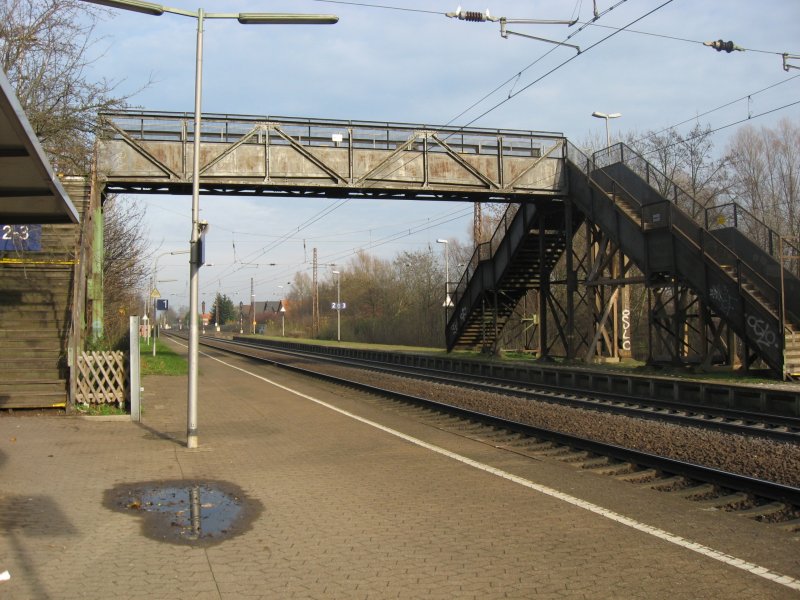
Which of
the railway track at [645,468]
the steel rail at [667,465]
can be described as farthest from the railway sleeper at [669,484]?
the steel rail at [667,465]

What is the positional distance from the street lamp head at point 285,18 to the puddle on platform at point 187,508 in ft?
22.6

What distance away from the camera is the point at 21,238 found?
1833 cm

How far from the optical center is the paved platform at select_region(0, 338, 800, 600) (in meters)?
5.14

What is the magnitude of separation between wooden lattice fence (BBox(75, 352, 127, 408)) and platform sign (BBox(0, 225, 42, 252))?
17.1ft

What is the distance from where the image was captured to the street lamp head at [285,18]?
34.4ft

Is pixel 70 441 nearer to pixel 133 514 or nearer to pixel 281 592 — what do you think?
pixel 133 514

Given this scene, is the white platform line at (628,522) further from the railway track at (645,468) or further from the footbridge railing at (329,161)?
the footbridge railing at (329,161)

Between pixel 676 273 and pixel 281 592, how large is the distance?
19.7 metres

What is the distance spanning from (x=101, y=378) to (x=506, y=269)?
62.5 feet

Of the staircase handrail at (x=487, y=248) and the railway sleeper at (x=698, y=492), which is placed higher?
the staircase handrail at (x=487, y=248)

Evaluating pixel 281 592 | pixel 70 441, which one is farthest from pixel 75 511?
pixel 70 441

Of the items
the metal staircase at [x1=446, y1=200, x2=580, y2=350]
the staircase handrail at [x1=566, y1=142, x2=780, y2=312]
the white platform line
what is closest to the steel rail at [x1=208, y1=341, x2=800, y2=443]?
the white platform line

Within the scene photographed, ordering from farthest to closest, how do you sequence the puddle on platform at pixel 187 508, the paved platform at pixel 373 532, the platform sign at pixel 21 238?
1. the platform sign at pixel 21 238
2. the puddle on platform at pixel 187 508
3. the paved platform at pixel 373 532

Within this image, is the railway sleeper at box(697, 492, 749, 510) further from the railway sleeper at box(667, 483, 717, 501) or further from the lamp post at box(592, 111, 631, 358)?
the lamp post at box(592, 111, 631, 358)
